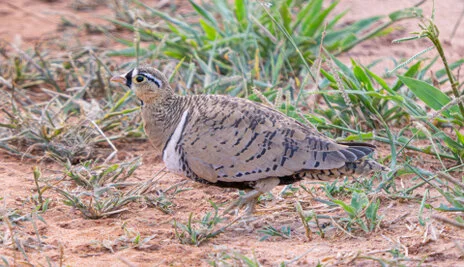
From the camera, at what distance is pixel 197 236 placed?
3689 mm

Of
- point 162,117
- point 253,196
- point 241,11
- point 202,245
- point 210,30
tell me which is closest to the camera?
point 202,245

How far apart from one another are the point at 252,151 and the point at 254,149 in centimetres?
1

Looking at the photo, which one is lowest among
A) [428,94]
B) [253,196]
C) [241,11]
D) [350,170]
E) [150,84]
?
[253,196]

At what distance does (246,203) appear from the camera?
4035 mm

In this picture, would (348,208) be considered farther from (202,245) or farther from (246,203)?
(202,245)

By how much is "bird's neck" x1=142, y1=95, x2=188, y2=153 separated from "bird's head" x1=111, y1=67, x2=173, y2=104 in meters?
0.03

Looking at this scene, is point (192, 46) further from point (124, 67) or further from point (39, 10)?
point (39, 10)

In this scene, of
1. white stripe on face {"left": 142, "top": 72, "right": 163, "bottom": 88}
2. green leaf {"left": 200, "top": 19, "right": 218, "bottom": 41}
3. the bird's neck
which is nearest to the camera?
the bird's neck

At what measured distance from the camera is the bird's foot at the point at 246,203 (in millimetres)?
3988

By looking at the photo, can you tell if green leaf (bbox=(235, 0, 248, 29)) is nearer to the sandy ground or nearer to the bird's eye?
the sandy ground

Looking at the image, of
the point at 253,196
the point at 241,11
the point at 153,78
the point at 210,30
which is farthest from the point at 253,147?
the point at 241,11

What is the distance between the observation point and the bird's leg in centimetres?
394

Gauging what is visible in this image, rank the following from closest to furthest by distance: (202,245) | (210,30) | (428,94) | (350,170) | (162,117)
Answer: (202,245) → (350,170) → (162,117) → (428,94) → (210,30)

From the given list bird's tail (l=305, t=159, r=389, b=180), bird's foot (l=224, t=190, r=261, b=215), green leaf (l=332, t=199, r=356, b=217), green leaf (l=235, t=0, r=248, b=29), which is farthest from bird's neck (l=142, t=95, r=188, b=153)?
green leaf (l=235, t=0, r=248, b=29)
